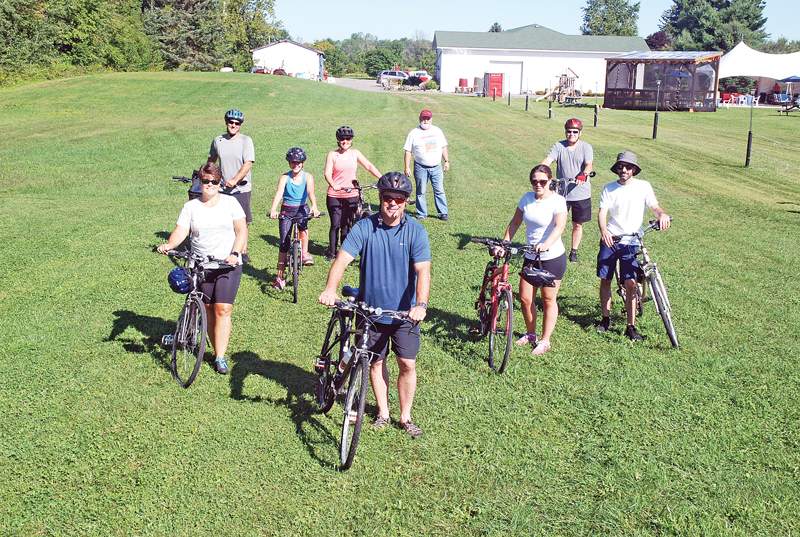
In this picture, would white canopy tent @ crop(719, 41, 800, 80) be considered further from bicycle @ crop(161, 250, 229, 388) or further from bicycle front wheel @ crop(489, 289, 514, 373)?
bicycle @ crop(161, 250, 229, 388)

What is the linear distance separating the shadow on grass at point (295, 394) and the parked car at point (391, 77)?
202 feet

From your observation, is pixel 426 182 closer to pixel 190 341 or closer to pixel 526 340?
pixel 526 340

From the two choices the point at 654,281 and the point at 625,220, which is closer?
the point at 654,281

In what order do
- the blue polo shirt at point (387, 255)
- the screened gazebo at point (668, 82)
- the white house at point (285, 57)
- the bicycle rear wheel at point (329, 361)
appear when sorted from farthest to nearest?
the white house at point (285, 57)
the screened gazebo at point (668, 82)
the bicycle rear wheel at point (329, 361)
the blue polo shirt at point (387, 255)

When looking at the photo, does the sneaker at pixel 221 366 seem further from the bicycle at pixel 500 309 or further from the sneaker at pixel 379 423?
the bicycle at pixel 500 309

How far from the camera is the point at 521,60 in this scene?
68125 millimetres

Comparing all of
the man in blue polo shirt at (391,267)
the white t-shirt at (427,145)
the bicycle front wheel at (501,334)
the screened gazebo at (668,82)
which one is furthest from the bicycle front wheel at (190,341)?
the screened gazebo at (668,82)

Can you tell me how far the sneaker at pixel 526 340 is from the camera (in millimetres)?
7457

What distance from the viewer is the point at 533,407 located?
632 centimetres

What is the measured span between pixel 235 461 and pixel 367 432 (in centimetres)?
117

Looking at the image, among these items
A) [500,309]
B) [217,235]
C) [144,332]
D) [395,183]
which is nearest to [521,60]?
[500,309]

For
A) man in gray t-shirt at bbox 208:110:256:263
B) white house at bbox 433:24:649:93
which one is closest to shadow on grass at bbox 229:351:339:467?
man in gray t-shirt at bbox 208:110:256:263

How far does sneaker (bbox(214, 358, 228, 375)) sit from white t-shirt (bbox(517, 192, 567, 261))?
11.5 feet

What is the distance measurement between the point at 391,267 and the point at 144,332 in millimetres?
4254
